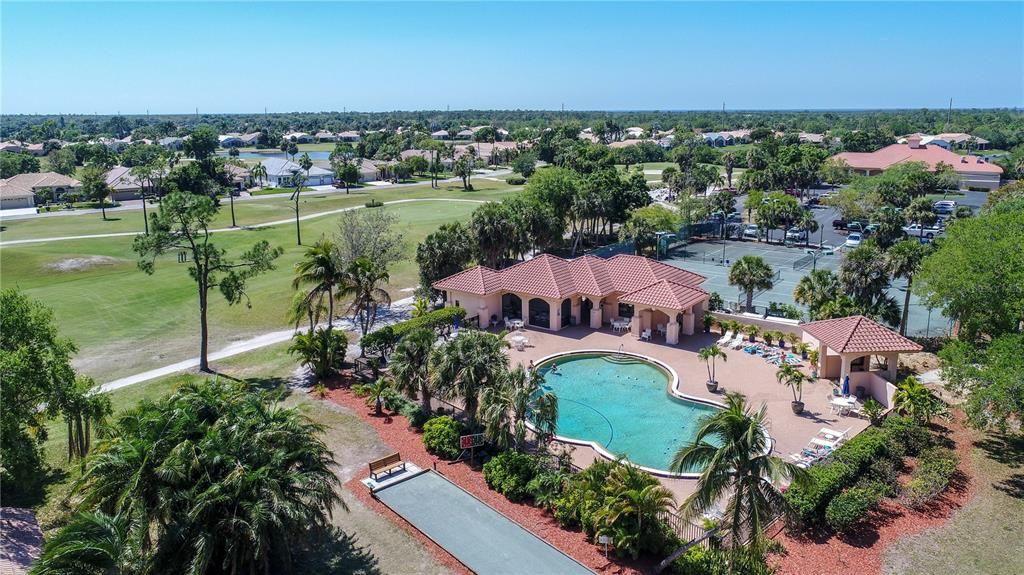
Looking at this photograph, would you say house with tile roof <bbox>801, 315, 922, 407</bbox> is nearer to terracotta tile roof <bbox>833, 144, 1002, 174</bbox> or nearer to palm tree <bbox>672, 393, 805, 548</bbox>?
palm tree <bbox>672, 393, 805, 548</bbox>

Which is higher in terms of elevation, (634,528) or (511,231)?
(511,231)

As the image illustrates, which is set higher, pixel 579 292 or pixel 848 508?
pixel 579 292

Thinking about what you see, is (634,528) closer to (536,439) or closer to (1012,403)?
(536,439)

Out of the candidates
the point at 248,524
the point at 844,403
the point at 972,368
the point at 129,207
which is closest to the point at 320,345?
the point at 248,524

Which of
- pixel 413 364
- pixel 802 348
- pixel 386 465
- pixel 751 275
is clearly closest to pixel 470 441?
pixel 386 465

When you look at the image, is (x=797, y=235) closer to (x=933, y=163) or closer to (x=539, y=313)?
(x=539, y=313)

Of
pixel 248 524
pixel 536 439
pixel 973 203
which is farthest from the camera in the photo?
pixel 973 203

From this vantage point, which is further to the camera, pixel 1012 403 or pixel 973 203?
pixel 973 203
